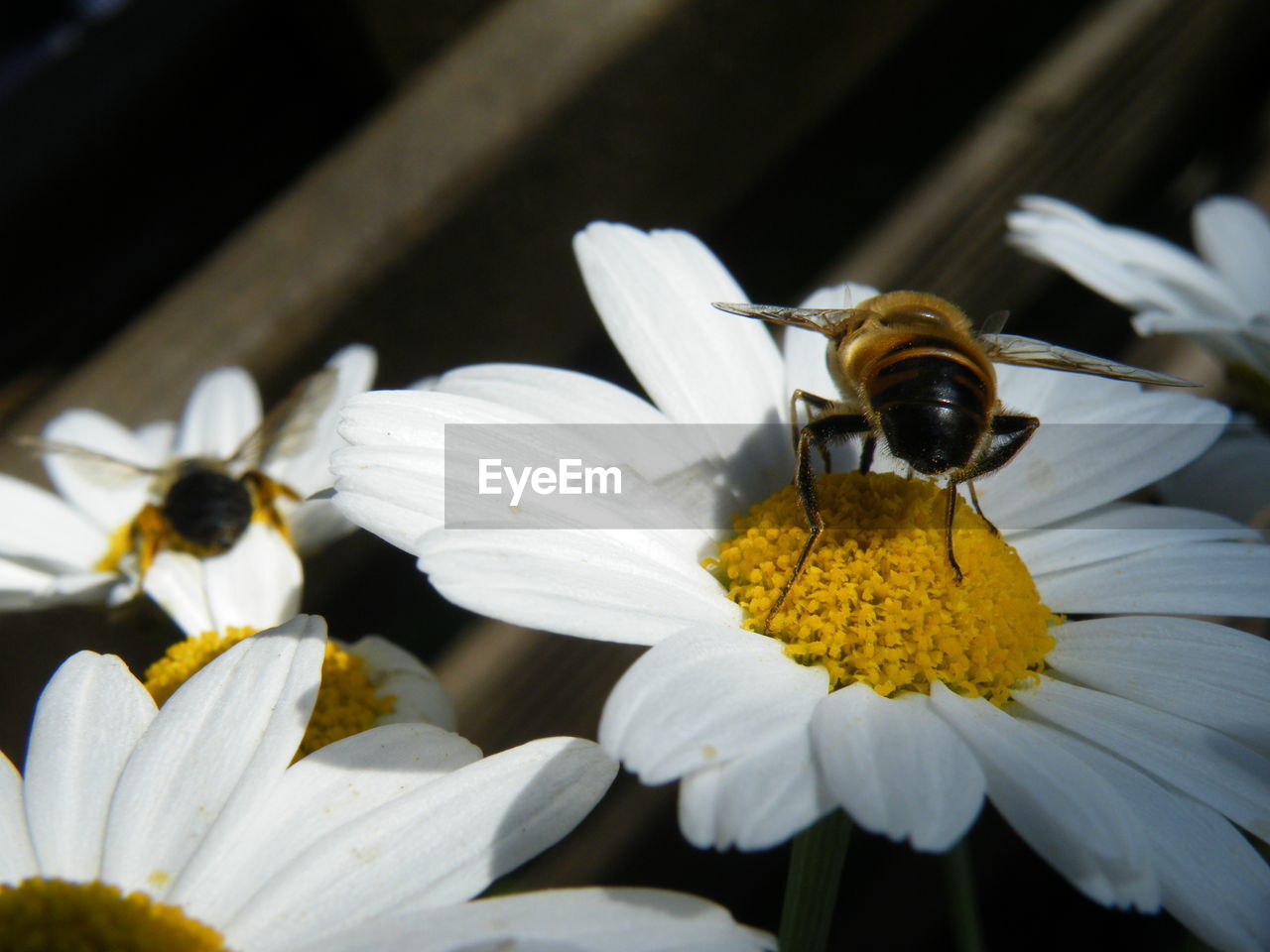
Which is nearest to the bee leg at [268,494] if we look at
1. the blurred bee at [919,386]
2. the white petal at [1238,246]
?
the blurred bee at [919,386]

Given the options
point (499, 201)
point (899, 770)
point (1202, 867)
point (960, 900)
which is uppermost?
point (499, 201)

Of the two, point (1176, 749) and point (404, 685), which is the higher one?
point (404, 685)

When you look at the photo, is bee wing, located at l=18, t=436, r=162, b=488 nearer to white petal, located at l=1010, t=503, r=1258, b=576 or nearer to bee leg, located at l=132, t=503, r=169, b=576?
bee leg, located at l=132, t=503, r=169, b=576

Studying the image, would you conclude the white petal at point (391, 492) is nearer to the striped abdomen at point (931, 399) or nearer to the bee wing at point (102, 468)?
the striped abdomen at point (931, 399)

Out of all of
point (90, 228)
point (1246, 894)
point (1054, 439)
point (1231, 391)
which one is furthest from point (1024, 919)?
point (90, 228)

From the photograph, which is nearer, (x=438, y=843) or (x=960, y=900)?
(x=438, y=843)

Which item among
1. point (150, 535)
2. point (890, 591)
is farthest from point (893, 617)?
point (150, 535)

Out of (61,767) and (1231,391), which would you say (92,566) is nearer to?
(61,767)

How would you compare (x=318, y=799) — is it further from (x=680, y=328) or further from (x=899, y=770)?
(x=680, y=328)
